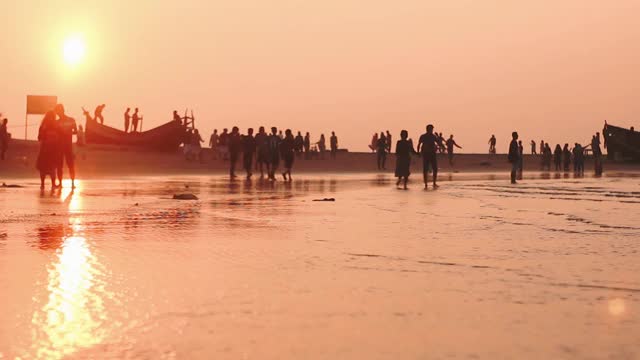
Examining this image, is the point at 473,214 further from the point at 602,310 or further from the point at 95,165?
the point at 95,165

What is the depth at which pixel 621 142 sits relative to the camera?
64.1 metres

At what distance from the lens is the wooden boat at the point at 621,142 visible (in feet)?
208

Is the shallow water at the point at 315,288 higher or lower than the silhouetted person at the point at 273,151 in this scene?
lower

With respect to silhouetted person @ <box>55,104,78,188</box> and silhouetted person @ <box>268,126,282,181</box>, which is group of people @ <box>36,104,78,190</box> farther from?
silhouetted person @ <box>268,126,282,181</box>

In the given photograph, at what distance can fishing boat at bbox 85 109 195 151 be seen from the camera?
194ft

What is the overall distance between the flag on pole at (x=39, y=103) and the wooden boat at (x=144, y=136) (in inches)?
102

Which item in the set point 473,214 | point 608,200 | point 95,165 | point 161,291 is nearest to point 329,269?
point 161,291

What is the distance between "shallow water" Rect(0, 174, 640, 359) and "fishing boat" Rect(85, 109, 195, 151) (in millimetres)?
48705

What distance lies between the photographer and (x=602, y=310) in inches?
188

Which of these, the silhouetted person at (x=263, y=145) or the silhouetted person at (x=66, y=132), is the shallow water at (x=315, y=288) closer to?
the silhouetted person at (x=66, y=132)

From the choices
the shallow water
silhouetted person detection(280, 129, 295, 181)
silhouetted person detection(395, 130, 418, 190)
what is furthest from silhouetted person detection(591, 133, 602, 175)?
the shallow water

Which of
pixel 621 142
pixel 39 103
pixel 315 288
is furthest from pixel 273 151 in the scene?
pixel 621 142

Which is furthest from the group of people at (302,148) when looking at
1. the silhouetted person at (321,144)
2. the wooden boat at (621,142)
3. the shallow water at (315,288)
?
the shallow water at (315,288)

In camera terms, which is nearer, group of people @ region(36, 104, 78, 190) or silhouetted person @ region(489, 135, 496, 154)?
group of people @ region(36, 104, 78, 190)
